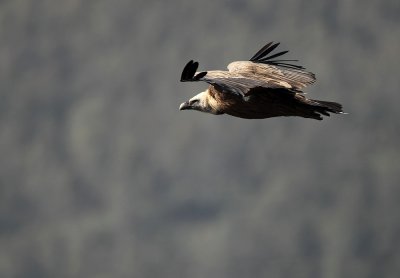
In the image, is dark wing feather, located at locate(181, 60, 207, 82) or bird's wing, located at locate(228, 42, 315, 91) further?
bird's wing, located at locate(228, 42, 315, 91)

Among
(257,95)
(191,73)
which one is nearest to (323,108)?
(257,95)

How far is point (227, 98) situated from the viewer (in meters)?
14.5

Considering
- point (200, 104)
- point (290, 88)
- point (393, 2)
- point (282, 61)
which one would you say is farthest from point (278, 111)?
point (393, 2)

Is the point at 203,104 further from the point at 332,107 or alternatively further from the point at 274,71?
the point at 332,107

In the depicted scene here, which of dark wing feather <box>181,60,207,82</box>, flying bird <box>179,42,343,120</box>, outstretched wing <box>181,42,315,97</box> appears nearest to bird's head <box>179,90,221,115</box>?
flying bird <box>179,42,343,120</box>

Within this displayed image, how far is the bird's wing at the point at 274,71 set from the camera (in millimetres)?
15453

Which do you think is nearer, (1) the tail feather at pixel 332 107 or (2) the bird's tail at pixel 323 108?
(2) the bird's tail at pixel 323 108

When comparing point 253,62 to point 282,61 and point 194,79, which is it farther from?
point 194,79

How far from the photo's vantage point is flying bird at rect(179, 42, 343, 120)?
41.6 feet

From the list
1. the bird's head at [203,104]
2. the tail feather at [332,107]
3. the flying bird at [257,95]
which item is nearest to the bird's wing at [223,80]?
the flying bird at [257,95]

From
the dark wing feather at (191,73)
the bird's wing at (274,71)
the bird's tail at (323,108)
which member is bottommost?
the bird's tail at (323,108)

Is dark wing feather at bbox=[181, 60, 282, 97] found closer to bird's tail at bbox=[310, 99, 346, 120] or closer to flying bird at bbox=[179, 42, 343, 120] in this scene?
flying bird at bbox=[179, 42, 343, 120]

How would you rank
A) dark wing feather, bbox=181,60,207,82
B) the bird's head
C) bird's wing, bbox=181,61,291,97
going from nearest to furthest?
bird's wing, bbox=181,61,291,97, dark wing feather, bbox=181,60,207,82, the bird's head

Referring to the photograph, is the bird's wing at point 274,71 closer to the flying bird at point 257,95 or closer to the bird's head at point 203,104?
the flying bird at point 257,95
